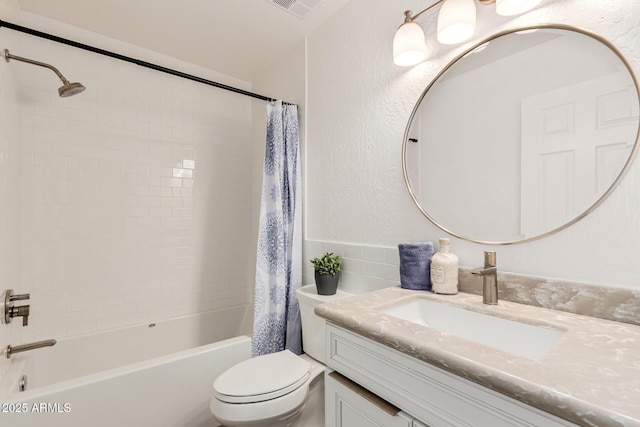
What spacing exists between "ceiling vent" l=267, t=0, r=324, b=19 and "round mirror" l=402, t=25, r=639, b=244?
938mm

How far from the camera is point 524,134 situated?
1.01 meters

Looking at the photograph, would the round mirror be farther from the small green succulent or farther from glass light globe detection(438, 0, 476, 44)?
the small green succulent

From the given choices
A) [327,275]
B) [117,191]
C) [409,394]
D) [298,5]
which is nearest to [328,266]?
[327,275]

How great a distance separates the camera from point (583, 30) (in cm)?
89

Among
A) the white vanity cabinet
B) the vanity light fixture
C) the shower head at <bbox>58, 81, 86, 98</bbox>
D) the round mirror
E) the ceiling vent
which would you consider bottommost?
the white vanity cabinet

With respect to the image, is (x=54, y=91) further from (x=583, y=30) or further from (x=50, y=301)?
(x=583, y=30)

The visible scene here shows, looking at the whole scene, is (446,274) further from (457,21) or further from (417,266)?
(457,21)

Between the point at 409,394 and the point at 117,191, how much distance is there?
227 centimetres

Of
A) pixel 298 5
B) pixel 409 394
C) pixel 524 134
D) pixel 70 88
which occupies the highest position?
pixel 298 5

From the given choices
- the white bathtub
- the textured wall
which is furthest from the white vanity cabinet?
the white bathtub

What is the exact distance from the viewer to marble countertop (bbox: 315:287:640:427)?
0.45 metres

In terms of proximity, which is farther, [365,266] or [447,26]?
[365,266]

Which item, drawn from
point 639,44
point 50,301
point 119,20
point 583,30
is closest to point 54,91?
point 119,20

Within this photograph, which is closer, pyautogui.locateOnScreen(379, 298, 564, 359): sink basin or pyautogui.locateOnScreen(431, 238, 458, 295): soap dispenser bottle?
pyautogui.locateOnScreen(379, 298, 564, 359): sink basin
